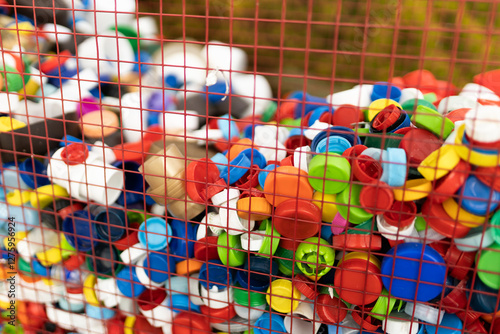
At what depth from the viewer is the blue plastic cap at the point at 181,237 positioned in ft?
2.55

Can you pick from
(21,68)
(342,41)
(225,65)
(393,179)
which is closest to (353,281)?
(393,179)

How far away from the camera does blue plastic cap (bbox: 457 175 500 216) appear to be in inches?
22.8

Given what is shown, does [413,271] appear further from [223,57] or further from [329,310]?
[223,57]

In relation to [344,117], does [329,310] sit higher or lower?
lower

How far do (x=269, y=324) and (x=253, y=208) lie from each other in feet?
0.70

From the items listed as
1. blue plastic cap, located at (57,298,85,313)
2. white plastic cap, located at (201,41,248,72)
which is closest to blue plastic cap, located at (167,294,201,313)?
blue plastic cap, located at (57,298,85,313)

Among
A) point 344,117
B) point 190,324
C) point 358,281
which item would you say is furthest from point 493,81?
point 190,324

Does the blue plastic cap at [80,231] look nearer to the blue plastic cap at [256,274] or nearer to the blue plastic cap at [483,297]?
the blue plastic cap at [256,274]

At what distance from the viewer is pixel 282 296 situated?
712 millimetres

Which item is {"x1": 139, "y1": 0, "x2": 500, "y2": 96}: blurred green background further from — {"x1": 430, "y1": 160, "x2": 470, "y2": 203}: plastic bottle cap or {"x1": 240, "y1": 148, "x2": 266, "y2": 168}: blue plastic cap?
{"x1": 430, "y1": 160, "x2": 470, "y2": 203}: plastic bottle cap

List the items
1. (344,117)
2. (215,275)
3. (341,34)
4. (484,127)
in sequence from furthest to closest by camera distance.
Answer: (341,34), (344,117), (215,275), (484,127)

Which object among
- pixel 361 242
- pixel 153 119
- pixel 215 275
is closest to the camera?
pixel 361 242

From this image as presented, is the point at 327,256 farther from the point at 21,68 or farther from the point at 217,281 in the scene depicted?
the point at 21,68

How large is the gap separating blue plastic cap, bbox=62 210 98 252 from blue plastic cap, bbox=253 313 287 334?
0.34 m
